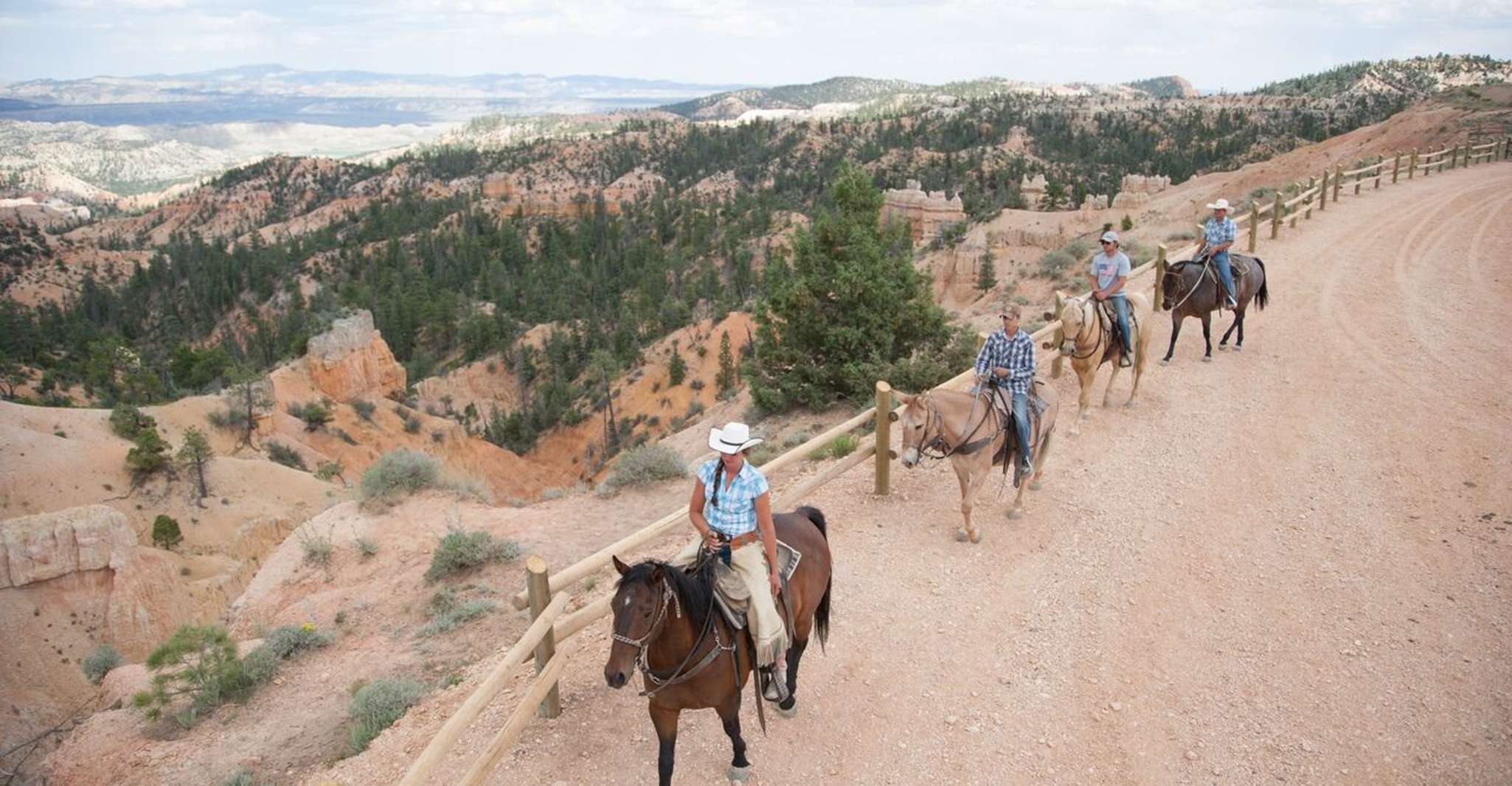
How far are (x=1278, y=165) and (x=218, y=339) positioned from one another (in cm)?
7721

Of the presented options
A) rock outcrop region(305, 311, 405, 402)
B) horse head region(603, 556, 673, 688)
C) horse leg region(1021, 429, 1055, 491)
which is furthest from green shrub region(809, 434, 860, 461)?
rock outcrop region(305, 311, 405, 402)

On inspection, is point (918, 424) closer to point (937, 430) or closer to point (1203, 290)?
point (937, 430)

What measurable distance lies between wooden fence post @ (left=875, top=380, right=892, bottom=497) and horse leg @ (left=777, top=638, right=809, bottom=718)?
3.39 m

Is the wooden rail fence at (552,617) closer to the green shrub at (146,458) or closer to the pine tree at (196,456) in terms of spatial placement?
the pine tree at (196,456)

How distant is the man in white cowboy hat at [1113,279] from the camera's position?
10.2 metres

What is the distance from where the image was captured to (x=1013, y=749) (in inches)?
228

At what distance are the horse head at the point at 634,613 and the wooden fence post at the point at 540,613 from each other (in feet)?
5.46

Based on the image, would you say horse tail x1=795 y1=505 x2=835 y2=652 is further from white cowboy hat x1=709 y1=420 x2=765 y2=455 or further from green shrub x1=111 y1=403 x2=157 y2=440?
green shrub x1=111 y1=403 x2=157 y2=440

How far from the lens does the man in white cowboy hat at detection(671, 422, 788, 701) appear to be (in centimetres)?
500

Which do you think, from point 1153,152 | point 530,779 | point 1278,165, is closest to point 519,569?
point 530,779

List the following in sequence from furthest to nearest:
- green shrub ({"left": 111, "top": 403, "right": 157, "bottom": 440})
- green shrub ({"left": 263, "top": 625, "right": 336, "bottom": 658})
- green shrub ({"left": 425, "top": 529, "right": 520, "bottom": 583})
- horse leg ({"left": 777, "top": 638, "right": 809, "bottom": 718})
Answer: green shrub ({"left": 111, "top": 403, "right": 157, "bottom": 440}) → green shrub ({"left": 425, "top": 529, "right": 520, "bottom": 583}) → green shrub ({"left": 263, "top": 625, "right": 336, "bottom": 658}) → horse leg ({"left": 777, "top": 638, "right": 809, "bottom": 718})

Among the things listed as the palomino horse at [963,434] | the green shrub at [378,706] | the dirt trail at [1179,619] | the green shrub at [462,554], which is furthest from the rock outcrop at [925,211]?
the green shrub at [378,706]

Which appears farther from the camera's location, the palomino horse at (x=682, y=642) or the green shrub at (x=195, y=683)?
the green shrub at (x=195, y=683)

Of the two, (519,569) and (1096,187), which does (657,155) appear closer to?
(1096,187)
